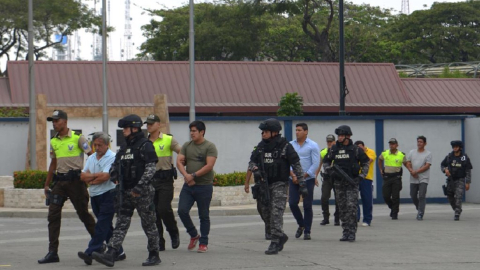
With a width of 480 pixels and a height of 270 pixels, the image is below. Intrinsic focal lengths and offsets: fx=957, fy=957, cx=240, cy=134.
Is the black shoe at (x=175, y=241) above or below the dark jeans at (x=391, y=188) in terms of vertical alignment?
below

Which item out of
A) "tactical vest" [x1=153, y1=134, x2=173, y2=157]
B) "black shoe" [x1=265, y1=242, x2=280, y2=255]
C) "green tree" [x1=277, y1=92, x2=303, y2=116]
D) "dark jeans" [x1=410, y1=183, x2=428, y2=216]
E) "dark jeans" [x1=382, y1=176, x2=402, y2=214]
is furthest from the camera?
"green tree" [x1=277, y1=92, x2=303, y2=116]

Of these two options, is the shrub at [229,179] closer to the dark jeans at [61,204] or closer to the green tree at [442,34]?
the dark jeans at [61,204]

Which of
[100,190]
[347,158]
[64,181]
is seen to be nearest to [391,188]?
[347,158]

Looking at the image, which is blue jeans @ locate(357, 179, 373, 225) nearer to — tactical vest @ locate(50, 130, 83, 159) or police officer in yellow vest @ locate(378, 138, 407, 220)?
police officer in yellow vest @ locate(378, 138, 407, 220)

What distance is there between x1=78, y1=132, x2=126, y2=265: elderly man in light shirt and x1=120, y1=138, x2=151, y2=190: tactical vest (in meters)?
0.31

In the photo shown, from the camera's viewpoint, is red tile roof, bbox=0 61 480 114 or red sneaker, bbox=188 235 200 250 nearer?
red sneaker, bbox=188 235 200 250

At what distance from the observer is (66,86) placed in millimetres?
42062

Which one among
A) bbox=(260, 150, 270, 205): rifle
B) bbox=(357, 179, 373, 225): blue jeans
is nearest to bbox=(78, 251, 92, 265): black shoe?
bbox=(260, 150, 270, 205): rifle

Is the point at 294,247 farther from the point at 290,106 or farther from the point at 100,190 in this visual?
the point at 290,106

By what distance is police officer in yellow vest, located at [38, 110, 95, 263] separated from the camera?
12.4 metres

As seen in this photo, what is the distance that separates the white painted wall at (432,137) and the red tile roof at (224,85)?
1548cm

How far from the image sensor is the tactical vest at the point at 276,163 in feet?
43.6

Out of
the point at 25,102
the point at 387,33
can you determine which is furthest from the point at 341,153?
the point at 387,33

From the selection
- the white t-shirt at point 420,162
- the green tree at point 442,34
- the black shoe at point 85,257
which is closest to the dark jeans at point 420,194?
the white t-shirt at point 420,162
